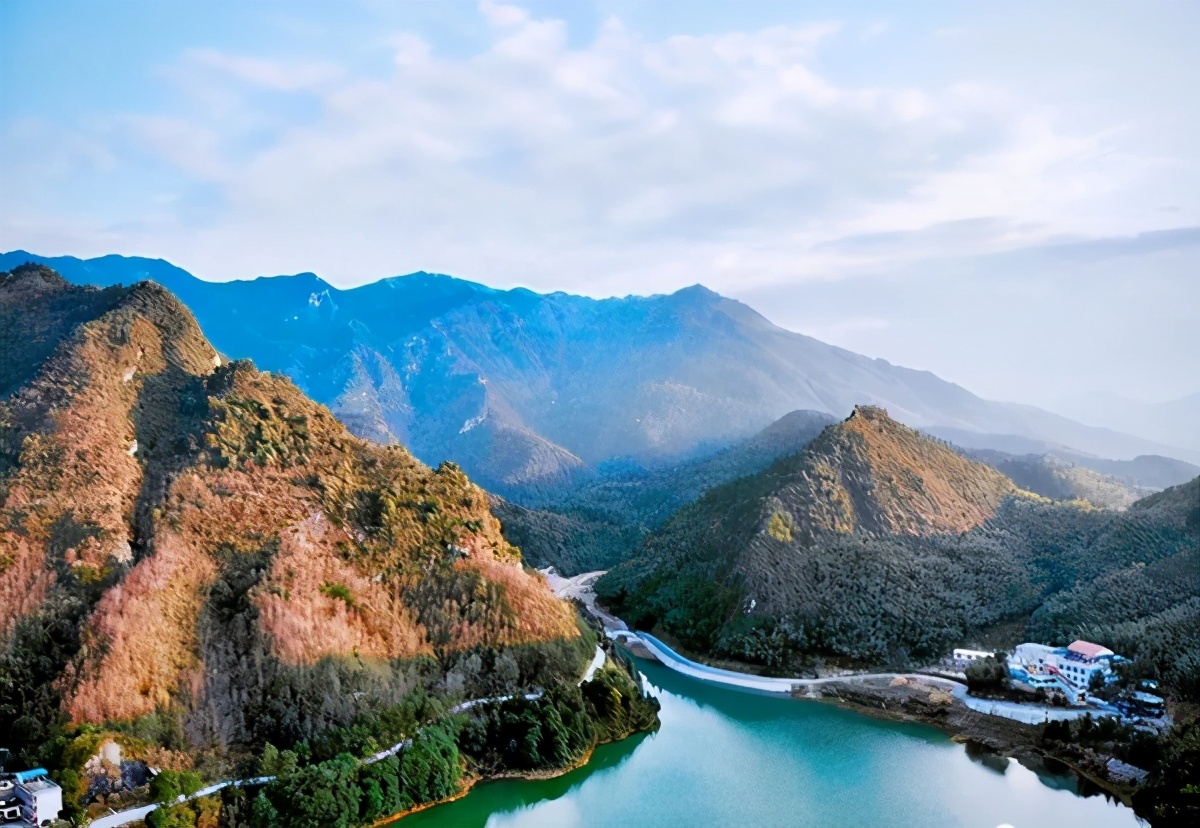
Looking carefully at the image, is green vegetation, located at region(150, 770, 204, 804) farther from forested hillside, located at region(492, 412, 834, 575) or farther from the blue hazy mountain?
the blue hazy mountain

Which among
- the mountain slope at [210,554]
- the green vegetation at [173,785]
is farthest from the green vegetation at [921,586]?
the green vegetation at [173,785]

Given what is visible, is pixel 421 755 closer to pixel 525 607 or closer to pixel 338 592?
pixel 338 592

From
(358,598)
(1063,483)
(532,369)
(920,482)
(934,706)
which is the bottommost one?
(934,706)

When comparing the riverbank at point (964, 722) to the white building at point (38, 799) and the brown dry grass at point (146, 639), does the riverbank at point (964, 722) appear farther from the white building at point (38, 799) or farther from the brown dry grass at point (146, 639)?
the white building at point (38, 799)

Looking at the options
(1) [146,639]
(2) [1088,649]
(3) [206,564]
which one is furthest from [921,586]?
(1) [146,639]

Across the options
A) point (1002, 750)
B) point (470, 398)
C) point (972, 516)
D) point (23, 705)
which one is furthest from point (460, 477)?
point (470, 398)
